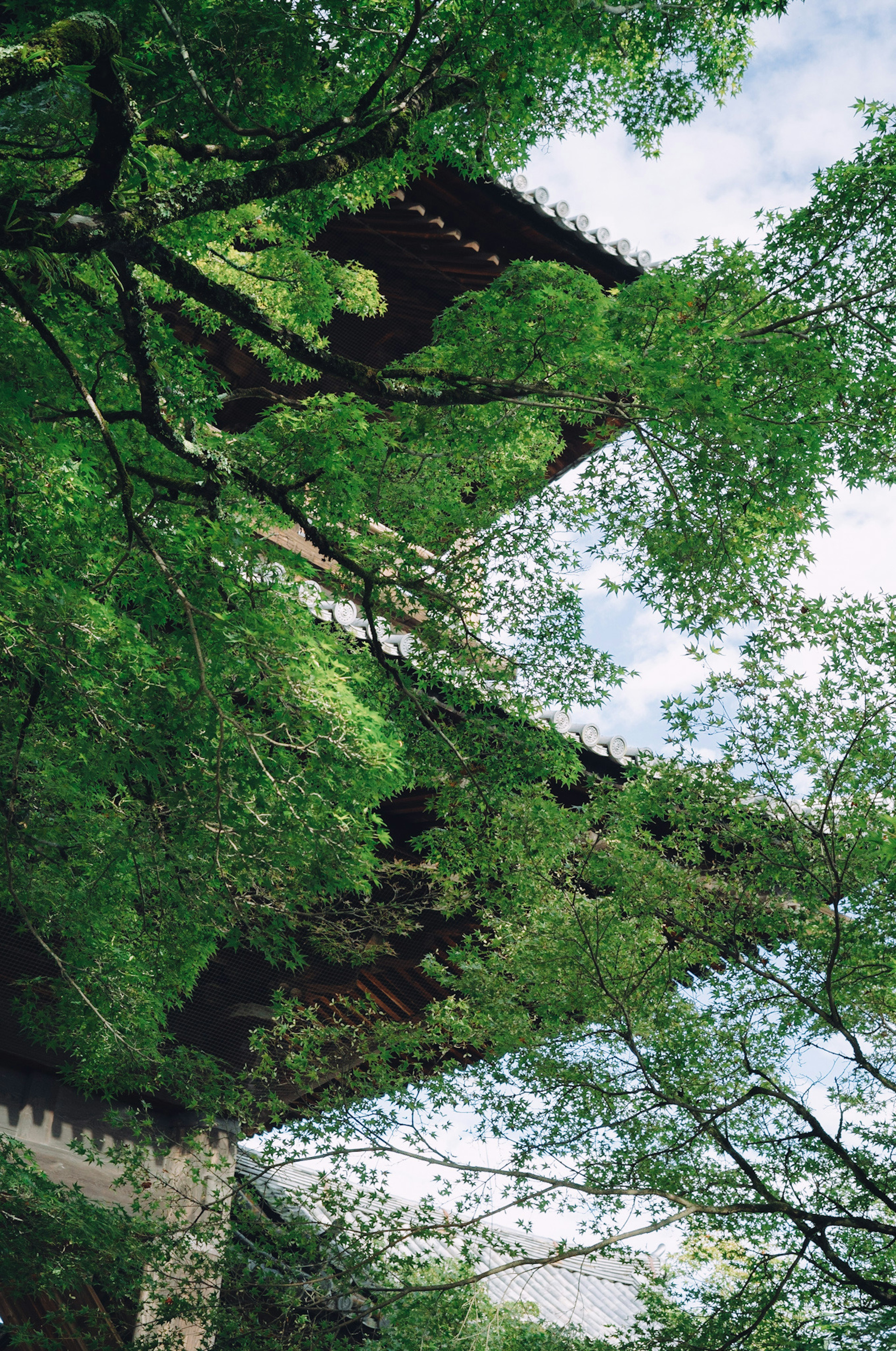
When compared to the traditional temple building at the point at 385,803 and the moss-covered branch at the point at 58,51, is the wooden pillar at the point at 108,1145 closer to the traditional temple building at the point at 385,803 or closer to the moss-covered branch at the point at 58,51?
the traditional temple building at the point at 385,803

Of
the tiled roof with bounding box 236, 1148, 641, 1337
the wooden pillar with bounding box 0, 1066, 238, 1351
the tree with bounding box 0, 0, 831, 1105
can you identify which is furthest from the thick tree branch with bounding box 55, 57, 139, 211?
the tiled roof with bounding box 236, 1148, 641, 1337

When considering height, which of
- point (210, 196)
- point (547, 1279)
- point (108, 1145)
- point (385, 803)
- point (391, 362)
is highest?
point (391, 362)

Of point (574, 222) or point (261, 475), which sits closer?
point (261, 475)

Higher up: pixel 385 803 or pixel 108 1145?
pixel 385 803

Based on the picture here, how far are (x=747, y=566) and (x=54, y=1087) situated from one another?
5313mm

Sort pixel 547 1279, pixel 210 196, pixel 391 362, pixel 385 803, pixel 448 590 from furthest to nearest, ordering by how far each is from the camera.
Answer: pixel 547 1279, pixel 391 362, pixel 385 803, pixel 448 590, pixel 210 196

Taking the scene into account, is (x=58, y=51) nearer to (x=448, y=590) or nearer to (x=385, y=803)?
(x=448, y=590)

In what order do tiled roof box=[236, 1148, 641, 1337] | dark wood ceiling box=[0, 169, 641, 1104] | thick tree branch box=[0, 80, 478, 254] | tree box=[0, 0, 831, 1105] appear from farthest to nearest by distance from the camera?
tiled roof box=[236, 1148, 641, 1337] < dark wood ceiling box=[0, 169, 641, 1104] < tree box=[0, 0, 831, 1105] < thick tree branch box=[0, 80, 478, 254]

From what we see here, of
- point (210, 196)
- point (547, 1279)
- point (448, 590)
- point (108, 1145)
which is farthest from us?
point (547, 1279)

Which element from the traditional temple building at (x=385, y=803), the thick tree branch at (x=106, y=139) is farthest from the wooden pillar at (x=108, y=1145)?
the thick tree branch at (x=106, y=139)

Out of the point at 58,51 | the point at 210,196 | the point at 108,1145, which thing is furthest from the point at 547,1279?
the point at 58,51

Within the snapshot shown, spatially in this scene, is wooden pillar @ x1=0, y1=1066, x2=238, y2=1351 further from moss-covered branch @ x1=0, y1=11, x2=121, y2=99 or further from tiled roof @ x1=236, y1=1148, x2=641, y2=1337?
moss-covered branch @ x1=0, y1=11, x2=121, y2=99

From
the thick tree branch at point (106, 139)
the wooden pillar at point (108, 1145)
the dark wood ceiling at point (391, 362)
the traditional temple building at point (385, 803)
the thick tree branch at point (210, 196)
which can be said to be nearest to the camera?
the thick tree branch at point (106, 139)

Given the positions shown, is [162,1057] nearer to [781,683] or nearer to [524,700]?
[524,700]
